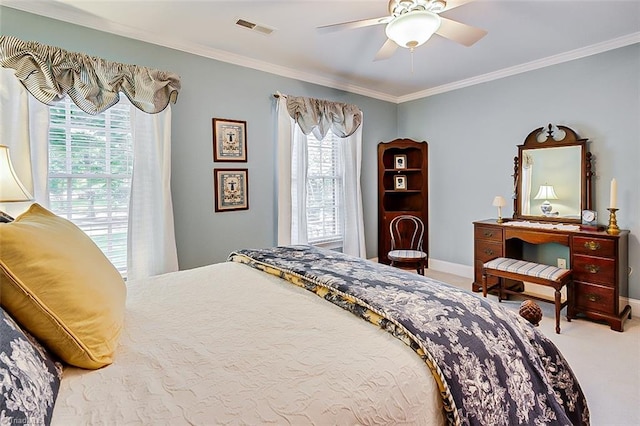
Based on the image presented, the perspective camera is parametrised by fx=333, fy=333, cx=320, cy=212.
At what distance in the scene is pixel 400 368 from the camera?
3.21 ft

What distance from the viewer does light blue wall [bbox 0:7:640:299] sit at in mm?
3051

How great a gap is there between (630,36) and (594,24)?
530 millimetres

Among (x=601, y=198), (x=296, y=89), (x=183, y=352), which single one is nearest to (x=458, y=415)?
(x=183, y=352)

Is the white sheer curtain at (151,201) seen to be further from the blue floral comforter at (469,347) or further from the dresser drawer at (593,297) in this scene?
the dresser drawer at (593,297)

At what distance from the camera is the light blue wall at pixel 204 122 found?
265 centimetres

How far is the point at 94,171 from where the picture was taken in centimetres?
274

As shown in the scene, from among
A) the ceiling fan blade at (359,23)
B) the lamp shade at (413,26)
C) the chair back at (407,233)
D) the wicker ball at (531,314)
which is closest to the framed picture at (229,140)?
the ceiling fan blade at (359,23)

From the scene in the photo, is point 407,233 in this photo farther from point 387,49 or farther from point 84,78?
point 84,78

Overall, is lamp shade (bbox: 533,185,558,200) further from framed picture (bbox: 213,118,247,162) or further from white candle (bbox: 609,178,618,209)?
framed picture (bbox: 213,118,247,162)

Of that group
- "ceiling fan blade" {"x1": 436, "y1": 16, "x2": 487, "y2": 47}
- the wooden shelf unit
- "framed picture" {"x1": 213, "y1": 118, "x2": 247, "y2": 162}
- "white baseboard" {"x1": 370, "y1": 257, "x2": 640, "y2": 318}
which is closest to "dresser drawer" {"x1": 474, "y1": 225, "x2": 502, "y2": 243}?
"white baseboard" {"x1": 370, "y1": 257, "x2": 640, "y2": 318}

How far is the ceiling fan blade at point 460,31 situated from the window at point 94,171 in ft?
8.33

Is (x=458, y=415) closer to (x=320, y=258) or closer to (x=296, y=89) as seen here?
(x=320, y=258)

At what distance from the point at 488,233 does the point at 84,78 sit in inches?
159

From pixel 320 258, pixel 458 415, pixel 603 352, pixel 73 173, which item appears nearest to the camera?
pixel 458 415
